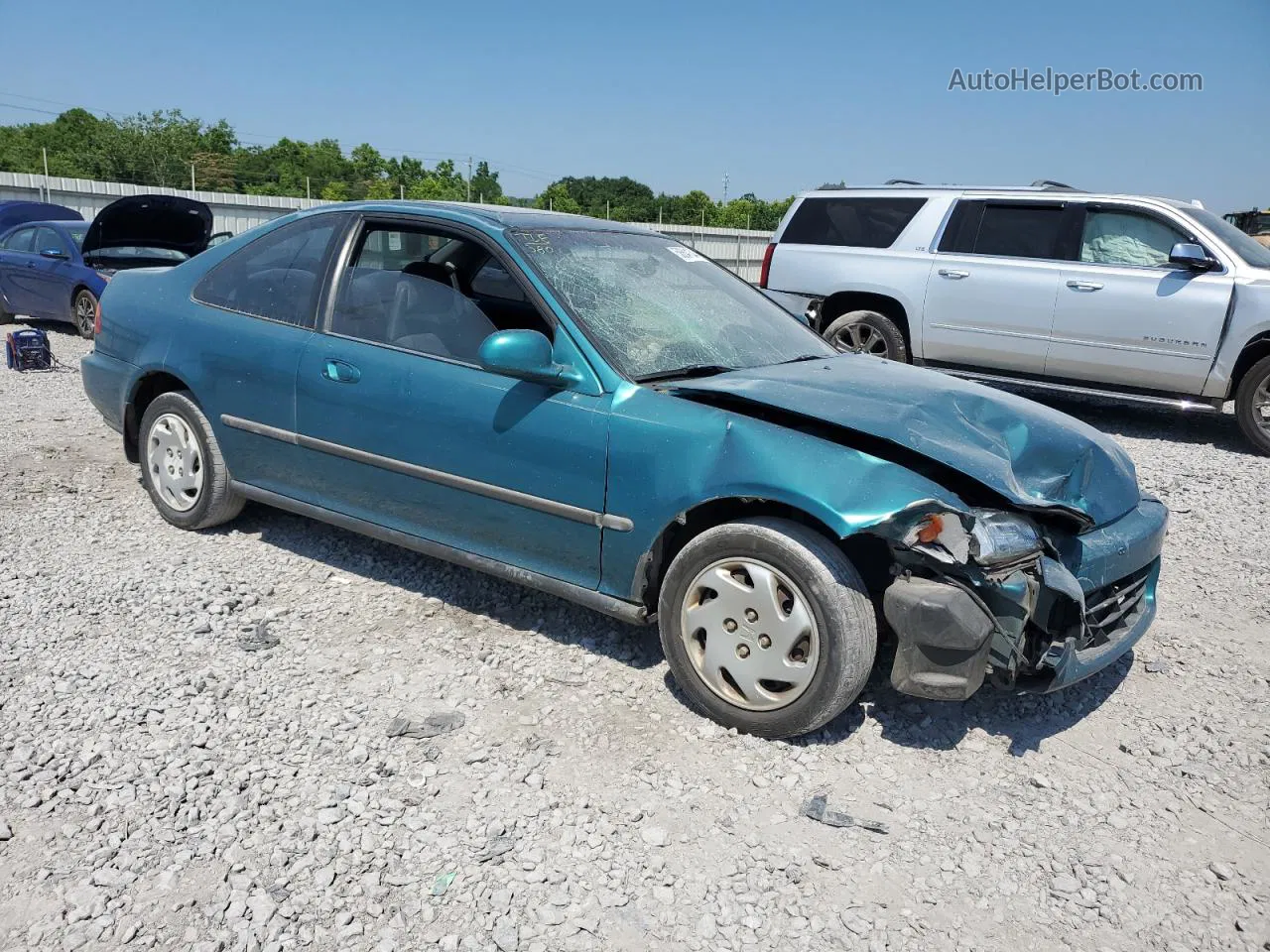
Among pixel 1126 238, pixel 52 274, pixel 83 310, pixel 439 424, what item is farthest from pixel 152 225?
pixel 1126 238

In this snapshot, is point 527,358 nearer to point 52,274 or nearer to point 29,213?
point 52,274

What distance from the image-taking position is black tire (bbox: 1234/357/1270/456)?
7.50 metres

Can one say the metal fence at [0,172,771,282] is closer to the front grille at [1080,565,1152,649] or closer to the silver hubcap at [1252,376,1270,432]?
the silver hubcap at [1252,376,1270,432]

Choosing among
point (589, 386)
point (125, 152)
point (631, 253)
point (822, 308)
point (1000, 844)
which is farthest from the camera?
point (125, 152)

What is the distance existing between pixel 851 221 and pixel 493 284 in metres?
5.77

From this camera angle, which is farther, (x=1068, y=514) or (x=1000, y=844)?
(x=1068, y=514)

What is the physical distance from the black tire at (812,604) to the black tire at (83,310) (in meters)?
10.8

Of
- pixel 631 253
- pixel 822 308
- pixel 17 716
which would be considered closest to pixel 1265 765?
pixel 631 253

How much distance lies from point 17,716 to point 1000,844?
3.10 meters

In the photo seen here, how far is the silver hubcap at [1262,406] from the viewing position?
7.51 metres

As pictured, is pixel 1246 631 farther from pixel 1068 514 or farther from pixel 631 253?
pixel 631 253

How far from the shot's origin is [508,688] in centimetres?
356

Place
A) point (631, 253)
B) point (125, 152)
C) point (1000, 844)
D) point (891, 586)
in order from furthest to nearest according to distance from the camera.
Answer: point (125, 152)
point (631, 253)
point (891, 586)
point (1000, 844)

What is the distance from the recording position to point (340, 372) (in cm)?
408
